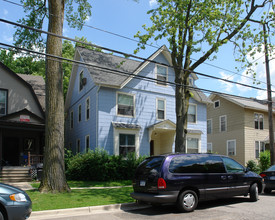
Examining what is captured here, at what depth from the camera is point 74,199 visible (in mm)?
9703

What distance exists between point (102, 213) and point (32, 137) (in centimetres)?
1459

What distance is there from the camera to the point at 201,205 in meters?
9.48

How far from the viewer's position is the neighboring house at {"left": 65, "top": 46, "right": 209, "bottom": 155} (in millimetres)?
18656

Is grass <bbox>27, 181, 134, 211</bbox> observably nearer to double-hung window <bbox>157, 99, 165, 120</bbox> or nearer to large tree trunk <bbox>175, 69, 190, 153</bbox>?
large tree trunk <bbox>175, 69, 190, 153</bbox>

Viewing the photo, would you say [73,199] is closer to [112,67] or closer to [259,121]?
[112,67]

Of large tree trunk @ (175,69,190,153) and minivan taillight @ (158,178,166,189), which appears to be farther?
large tree trunk @ (175,69,190,153)

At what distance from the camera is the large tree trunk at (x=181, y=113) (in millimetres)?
13398

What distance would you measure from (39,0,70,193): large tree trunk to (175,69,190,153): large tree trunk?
537cm

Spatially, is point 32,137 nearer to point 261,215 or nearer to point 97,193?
point 97,193

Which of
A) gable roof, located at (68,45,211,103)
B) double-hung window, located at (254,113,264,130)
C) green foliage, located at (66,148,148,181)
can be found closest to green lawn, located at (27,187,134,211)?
green foliage, located at (66,148,148,181)

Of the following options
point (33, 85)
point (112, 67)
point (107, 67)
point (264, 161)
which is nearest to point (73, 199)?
point (107, 67)

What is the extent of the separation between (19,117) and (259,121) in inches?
852

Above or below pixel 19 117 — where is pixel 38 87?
above

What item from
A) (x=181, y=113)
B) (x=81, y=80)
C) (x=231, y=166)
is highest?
(x=81, y=80)
